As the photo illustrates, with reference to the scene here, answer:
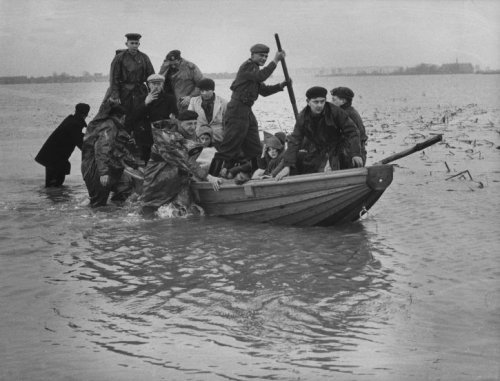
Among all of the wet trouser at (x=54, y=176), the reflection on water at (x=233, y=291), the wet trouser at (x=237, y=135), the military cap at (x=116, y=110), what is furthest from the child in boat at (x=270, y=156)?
the wet trouser at (x=54, y=176)

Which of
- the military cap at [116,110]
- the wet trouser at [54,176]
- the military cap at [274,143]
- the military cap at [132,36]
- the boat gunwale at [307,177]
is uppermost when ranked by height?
the military cap at [132,36]

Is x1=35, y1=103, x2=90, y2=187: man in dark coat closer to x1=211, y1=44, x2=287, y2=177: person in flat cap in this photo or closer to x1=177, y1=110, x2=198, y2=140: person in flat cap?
x1=177, y1=110, x2=198, y2=140: person in flat cap

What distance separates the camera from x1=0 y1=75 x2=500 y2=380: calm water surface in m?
4.61

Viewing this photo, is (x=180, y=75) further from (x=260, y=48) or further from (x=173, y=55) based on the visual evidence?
(x=260, y=48)

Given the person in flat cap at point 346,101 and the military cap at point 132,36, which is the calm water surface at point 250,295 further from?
the military cap at point 132,36

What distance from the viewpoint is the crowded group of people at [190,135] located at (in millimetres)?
8586

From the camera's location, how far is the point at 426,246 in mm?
7918

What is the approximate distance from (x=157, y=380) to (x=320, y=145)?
4902mm

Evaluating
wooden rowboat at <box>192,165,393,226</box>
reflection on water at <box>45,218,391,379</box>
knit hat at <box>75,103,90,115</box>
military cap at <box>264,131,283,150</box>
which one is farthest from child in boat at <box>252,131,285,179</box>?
knit hat at <box>75,103,90,115</box>

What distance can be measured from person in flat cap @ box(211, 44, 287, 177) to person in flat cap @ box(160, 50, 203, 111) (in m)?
1.73

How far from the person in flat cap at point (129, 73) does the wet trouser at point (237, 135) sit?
2.12 m

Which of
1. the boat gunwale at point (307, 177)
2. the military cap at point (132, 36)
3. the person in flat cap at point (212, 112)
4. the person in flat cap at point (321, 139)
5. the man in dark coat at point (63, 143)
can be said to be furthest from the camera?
the man in dark coat at point (63, 143)

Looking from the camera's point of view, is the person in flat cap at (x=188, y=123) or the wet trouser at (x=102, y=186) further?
the wet trouser at (x=102, y=186)

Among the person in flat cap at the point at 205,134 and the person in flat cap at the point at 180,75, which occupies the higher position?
the person in flat cap at the point at 180,75
